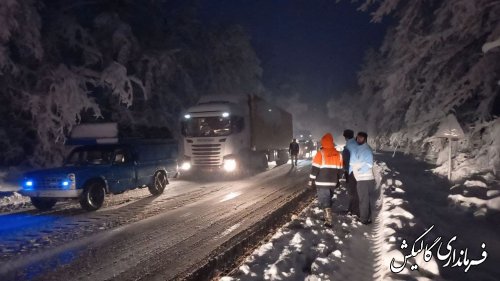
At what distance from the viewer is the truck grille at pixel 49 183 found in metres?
11.2

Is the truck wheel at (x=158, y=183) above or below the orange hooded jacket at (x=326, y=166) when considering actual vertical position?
below

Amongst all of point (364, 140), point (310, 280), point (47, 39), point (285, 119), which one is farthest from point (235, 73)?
point (310, 280)

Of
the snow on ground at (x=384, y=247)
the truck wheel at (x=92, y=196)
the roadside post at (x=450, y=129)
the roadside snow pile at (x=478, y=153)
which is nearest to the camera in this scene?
the snow on ground at (x=384, y=247)

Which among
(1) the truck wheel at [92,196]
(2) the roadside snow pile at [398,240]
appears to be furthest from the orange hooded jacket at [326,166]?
(1) the truck wheel at [92,196]

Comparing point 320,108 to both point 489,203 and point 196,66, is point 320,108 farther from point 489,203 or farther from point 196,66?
point 489,203

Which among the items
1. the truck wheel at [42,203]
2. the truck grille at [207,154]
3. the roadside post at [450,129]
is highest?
the roadside post at [450,129]

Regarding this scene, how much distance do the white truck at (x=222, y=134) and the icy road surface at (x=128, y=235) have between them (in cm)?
526

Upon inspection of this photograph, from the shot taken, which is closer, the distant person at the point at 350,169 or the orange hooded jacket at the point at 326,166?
the orange hooded jacket at the point at 326,166

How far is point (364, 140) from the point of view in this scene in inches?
339

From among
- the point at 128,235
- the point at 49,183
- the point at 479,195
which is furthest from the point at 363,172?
the point at 49,183

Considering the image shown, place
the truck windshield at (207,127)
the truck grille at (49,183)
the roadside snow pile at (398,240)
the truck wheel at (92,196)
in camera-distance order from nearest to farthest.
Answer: the roadside snow pile at (398,240) → the truck grille at (49,183) → the truck wheel at (92,196) → the truck windshield at (207,127)

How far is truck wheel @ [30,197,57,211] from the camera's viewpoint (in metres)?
11.7

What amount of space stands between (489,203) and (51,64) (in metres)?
19.1

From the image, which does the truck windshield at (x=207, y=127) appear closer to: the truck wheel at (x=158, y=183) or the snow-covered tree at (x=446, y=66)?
the truck wheel at (x=158, y=183)
